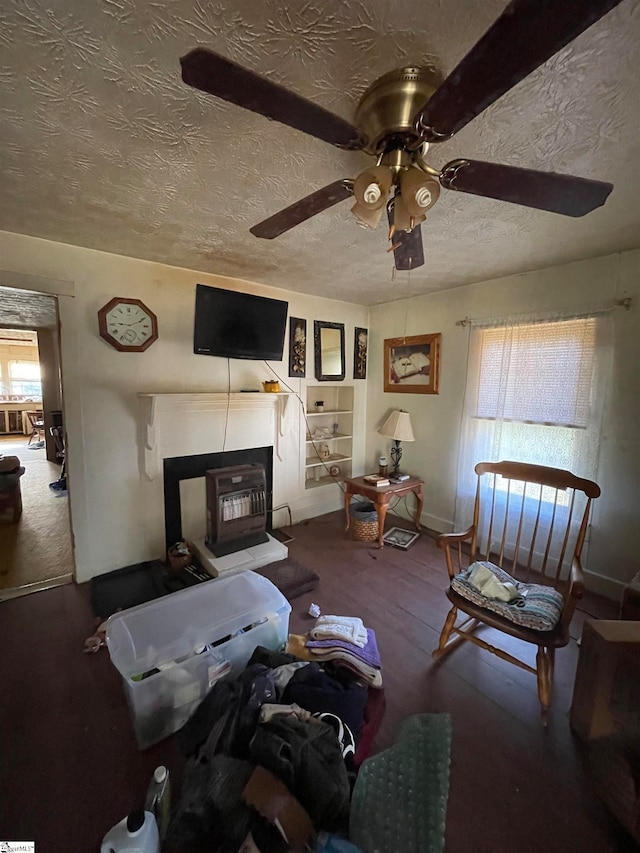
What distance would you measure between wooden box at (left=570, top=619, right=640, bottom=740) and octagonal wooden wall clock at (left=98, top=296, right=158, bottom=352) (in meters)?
3.07

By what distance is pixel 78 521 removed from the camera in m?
2.42

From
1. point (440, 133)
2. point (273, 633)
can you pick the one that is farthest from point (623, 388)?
point (273, 633)

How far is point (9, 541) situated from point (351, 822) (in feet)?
11.7

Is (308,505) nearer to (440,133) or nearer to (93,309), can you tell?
(93,309)

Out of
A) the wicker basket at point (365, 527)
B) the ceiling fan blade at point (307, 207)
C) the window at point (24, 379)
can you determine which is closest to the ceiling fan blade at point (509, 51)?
the ceiling fan blade at point (307, 207)

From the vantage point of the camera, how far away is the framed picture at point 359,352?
3.87 metres

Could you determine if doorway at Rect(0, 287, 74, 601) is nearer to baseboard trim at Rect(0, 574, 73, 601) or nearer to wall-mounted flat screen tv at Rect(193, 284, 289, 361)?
baseboard trim at Rect(0, 574, 73, 601)

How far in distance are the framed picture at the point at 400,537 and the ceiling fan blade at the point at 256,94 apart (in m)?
2.98

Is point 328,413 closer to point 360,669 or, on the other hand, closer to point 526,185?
point 360,669

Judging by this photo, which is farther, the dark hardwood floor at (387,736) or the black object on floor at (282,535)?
the black object on floor at (282,535)

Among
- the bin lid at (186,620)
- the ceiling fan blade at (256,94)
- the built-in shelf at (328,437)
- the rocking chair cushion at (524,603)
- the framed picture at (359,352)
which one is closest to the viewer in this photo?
the ceiling fan blade at (256,94)

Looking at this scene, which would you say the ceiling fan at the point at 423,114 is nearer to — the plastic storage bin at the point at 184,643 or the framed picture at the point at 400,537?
the plastic storage bin at the point at 184,643

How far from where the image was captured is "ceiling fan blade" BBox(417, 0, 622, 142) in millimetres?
545

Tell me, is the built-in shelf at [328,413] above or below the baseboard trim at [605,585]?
above
